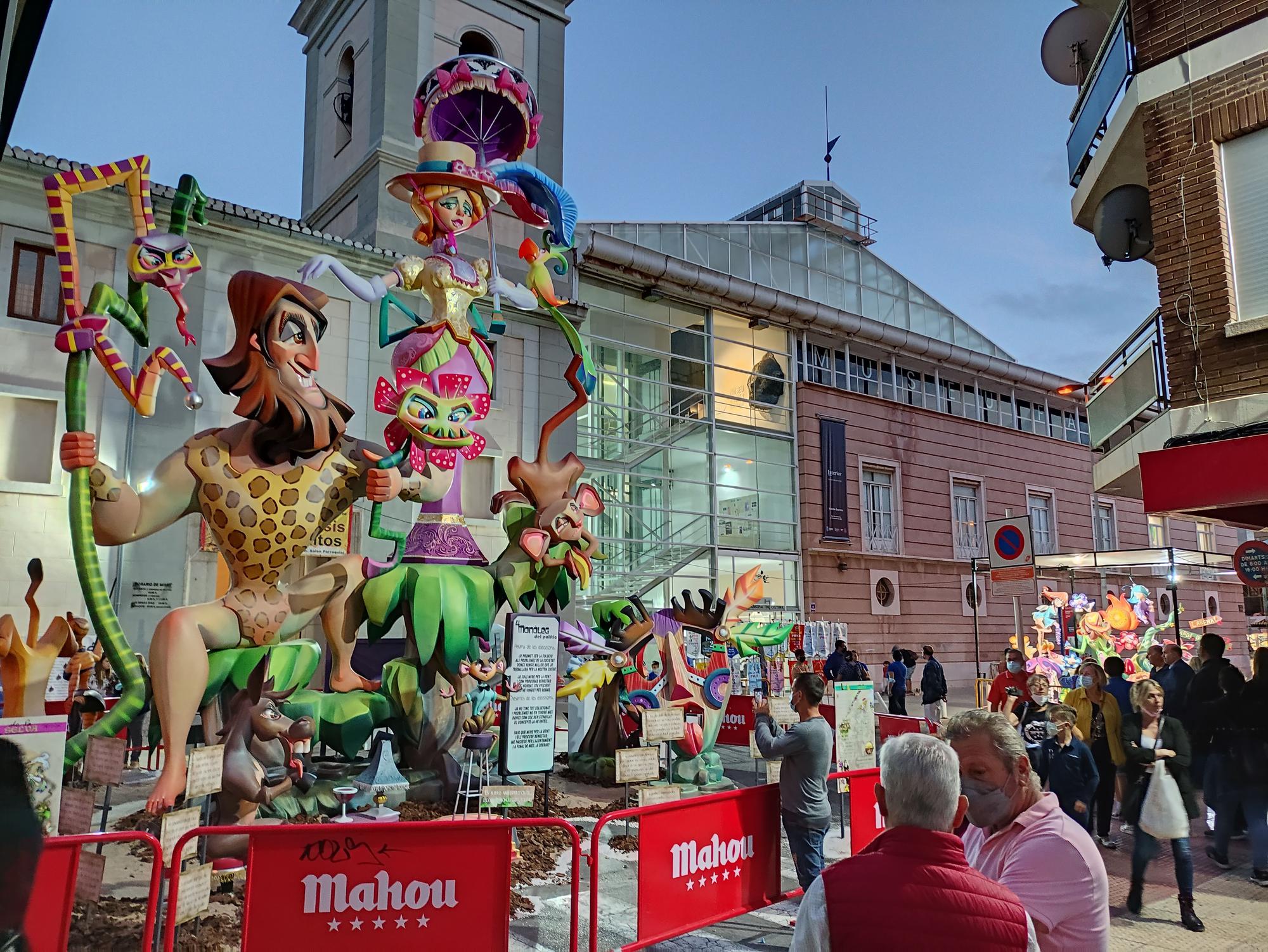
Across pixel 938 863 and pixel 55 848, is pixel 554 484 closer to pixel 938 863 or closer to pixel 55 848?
pixel 55 848

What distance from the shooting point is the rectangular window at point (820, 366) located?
82.1ft

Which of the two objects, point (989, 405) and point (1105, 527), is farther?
point (1105, 527)

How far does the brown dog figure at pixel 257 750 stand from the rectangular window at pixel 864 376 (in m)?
21.5

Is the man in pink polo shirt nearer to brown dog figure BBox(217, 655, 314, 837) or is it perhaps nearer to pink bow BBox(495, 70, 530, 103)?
brown dog figure BBox(217, 655, 314, 837)

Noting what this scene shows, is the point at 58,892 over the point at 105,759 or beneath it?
beneath

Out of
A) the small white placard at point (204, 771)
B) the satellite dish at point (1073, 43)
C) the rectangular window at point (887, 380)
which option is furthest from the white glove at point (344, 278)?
the rectangular window at point (887, 380)

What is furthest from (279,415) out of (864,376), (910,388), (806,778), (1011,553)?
(910,388)

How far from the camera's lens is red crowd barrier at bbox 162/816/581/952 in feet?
12.4

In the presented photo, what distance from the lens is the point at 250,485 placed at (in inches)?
263

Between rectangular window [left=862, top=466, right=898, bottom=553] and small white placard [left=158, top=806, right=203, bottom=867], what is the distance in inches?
Answer: 872

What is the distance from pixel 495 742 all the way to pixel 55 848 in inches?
190

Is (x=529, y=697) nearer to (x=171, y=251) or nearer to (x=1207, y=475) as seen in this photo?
(x=171, y=251)

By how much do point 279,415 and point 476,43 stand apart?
15.7 m

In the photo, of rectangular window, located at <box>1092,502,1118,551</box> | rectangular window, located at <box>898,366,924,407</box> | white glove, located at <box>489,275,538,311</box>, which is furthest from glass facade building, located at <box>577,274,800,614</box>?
rectangular window, located at <box>1092,502,1118,551</box>
